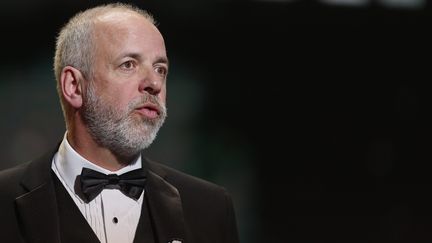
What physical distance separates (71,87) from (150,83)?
0.24 metres

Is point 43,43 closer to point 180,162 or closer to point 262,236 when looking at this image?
point 180,162

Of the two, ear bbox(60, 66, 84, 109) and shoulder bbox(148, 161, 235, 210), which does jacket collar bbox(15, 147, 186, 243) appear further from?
ear bbox(60, 66, 84, 109)

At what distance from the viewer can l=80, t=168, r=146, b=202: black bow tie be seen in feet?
6.41

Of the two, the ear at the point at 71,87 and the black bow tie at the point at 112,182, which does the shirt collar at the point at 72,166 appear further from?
the ear at the point at 71,87

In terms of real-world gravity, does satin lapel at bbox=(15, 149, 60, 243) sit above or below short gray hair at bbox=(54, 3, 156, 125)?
below

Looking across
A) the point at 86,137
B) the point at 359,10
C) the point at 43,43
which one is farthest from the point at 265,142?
the point at 86,137

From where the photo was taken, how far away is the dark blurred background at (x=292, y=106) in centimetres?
351

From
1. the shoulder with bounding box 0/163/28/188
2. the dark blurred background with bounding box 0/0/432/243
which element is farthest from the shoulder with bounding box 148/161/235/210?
the dark blurred background with bounding box 0/0/432/243

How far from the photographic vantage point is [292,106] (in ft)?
13.0

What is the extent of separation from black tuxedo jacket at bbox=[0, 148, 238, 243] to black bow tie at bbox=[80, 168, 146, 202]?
0.03 metres

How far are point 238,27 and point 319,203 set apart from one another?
1014mm

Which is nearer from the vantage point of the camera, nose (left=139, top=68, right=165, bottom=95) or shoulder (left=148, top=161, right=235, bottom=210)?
nose (left=139, top=68, right=165, bottom=95)

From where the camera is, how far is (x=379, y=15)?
404cm

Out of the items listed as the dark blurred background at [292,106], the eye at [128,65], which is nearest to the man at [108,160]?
the eye at [128,65]
